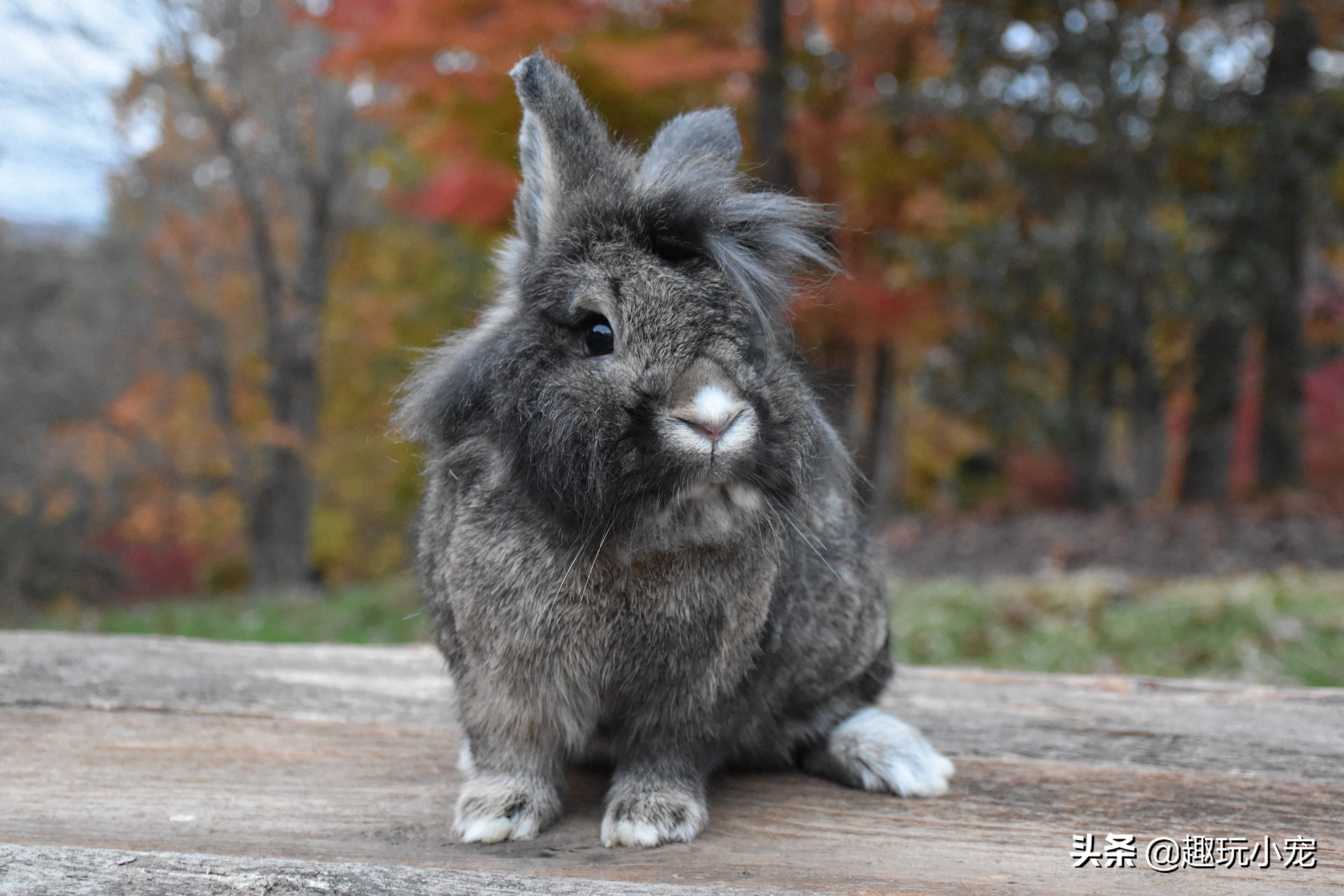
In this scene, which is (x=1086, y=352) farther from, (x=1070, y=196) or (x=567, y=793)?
(x=567, y=793)

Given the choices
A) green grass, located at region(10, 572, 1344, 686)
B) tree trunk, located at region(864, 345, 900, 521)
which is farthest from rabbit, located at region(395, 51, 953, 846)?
tree trunk, located at region(864, 345, 900, 521)

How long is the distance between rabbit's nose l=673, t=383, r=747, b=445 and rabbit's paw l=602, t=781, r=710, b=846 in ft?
2.69

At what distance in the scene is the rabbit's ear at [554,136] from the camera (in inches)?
80.8

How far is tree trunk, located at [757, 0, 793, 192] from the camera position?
7996 mm

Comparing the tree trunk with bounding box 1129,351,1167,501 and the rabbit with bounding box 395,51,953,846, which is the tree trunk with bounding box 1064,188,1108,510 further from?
the rabbit with bounding box 395,51,953,846

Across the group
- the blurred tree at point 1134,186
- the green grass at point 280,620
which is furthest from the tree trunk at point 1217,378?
the green grass at point 280,620

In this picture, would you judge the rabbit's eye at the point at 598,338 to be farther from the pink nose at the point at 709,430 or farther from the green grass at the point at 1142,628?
the green grass at the point at 1142,628

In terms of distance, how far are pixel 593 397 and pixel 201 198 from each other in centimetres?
1055

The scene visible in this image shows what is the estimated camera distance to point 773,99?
8.14 metres

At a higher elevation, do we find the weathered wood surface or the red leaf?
the red leaf

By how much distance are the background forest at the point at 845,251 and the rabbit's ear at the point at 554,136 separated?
4.05 metres

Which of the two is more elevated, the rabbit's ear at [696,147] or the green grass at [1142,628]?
the rabbit's ear at [696,147]

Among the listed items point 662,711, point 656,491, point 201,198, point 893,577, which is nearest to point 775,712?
point 662,711

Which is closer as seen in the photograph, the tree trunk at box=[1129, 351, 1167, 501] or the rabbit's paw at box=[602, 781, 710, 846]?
the rabbit's paw at box=[602, 781, 710, 846]
